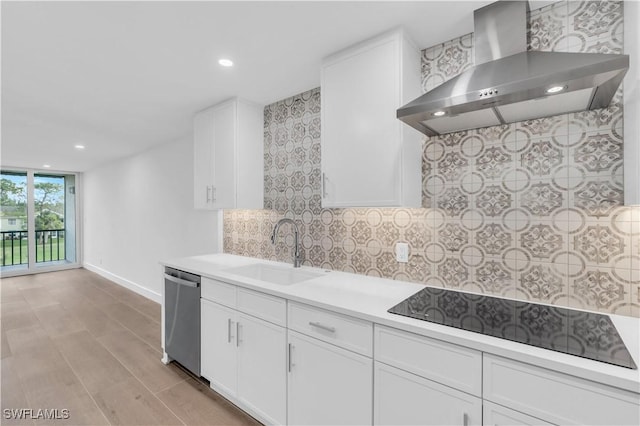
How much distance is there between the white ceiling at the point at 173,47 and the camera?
1.50 metres

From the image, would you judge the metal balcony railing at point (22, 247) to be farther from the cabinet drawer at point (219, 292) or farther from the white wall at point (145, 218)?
the cabinet drawer at point (219, 292)

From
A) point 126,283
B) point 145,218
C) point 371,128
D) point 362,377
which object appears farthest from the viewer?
point 126,283

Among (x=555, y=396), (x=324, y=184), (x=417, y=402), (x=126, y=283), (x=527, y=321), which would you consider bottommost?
(x=126, y=283)

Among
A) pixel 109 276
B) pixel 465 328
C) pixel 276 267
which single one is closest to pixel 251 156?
pixel 276 267

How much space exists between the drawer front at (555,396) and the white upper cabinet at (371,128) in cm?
88

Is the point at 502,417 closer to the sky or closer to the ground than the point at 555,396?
closer to the ground

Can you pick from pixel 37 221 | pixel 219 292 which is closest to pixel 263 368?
pixel 219 292

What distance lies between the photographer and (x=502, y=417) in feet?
3.41

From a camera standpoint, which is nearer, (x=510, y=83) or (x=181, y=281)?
(x=510, y=83)

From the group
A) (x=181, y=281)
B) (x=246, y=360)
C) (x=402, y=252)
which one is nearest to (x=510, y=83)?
(x=402, y=252)

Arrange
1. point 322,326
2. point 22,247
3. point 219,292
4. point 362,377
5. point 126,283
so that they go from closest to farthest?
point 362,377 < point 322,326 < point 219,292 < point 126,283 < point 22,247

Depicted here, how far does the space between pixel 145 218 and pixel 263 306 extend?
3811 mm

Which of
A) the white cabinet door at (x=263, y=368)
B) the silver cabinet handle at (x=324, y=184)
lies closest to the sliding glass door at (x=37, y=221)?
the white cabinet door at (x=263, y=368)

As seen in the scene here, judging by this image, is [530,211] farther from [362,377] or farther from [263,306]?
[263,306]
